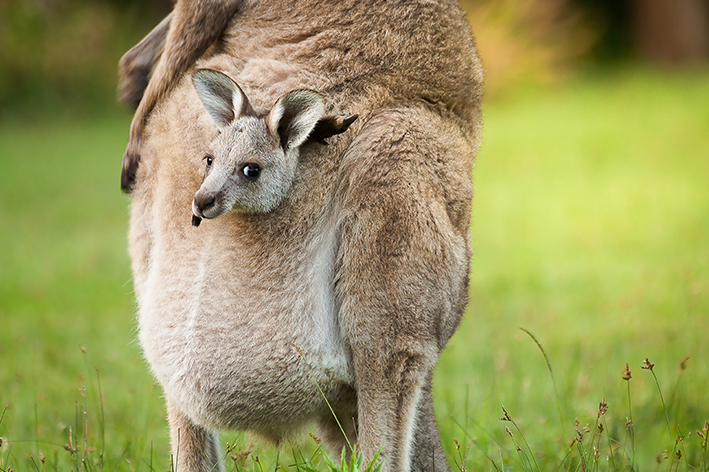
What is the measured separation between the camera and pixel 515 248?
7.88 m

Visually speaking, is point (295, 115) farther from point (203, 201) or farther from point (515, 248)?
point (515, 248)

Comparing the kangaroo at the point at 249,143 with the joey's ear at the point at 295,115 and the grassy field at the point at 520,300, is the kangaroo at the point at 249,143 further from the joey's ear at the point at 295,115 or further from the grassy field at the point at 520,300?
the grassy field at the point at 520,300

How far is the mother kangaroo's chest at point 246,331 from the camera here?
2.25 meters

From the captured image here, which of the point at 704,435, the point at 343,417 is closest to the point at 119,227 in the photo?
the point at 343,417

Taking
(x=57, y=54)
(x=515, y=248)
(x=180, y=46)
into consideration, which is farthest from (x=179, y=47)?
(x=57, y=54)

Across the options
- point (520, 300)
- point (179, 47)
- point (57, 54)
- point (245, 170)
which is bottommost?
point (245, 170)

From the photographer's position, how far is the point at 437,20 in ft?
8.52

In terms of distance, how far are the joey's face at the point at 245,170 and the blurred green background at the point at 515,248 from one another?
1048 millimetres

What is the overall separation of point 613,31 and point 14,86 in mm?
14396

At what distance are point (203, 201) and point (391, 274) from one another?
0.65 m

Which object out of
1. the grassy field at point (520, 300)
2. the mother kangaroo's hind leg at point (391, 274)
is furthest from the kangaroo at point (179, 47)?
the grassy field at point (520, 300)

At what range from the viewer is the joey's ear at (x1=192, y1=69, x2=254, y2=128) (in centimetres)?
219

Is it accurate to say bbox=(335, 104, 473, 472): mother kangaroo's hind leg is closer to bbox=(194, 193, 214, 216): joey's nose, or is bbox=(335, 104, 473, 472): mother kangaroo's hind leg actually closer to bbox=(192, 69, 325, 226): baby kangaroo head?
bbox=(192, 69, 325, 226): baby kangaroo head

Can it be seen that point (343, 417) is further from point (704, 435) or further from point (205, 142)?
point (704, 435)
